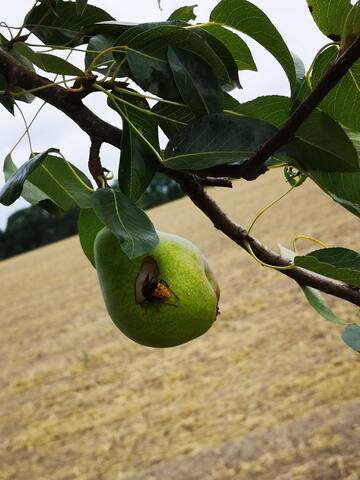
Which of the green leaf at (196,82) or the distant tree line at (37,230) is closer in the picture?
the green leaf at (196,82)

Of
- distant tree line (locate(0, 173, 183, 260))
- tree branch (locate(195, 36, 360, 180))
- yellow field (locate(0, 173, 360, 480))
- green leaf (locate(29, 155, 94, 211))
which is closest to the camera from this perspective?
tree branch (locate(195, 36, 360, 180))

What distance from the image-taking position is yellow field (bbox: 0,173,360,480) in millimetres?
3066

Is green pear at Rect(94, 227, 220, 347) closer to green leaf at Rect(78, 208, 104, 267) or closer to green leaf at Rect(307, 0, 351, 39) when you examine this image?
green leaf at Rect(78, 208, 104, 267)

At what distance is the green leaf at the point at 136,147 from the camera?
40cm

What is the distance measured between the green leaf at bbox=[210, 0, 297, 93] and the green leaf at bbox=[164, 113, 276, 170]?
39mm

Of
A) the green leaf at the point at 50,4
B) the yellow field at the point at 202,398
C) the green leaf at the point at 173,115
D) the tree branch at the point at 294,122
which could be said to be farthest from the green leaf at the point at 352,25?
the yellow field at the point at 202,398

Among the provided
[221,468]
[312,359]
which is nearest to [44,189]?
[221,468]

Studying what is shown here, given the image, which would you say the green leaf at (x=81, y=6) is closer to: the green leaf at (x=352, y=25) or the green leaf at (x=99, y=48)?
the green leaf at (x=99, y=48)

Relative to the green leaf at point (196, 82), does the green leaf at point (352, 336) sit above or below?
below

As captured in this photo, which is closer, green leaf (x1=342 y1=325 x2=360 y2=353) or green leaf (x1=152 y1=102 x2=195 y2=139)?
green leaf (x1=152 y1=102 x2=195 y2=139)

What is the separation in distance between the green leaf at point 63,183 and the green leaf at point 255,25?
16 centimetres

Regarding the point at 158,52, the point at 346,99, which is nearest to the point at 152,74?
the point at 158,52

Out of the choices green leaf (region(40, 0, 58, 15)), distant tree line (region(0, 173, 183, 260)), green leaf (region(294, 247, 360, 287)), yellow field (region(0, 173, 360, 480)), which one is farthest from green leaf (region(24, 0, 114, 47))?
distant tree line (region(0, 173, 183, 260))

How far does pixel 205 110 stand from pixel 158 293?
5.1 inches
